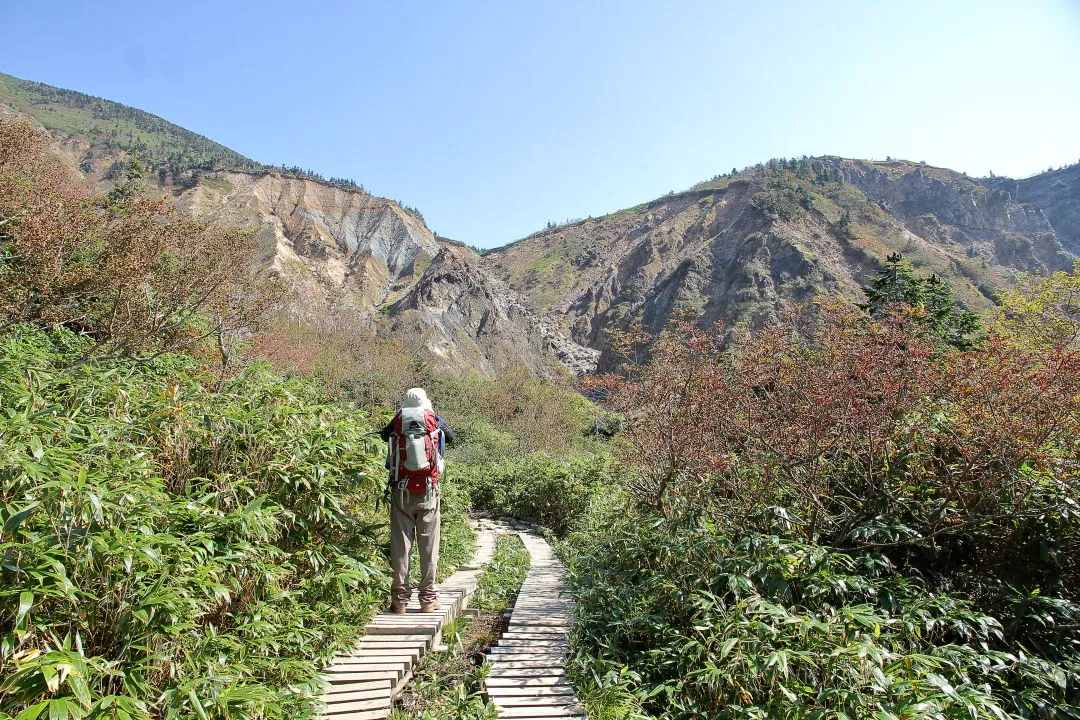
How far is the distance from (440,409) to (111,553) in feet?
90.0

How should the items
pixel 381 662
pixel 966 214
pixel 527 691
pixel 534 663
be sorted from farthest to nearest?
pixel 966 214 → pixel 534 663 → pixel 381 662 → pixel 527 691

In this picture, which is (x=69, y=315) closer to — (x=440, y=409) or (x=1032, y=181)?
(x=440, y=409)

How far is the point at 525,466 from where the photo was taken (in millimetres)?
13070

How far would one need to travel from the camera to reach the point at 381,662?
3.18 m

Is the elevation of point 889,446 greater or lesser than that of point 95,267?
lesser

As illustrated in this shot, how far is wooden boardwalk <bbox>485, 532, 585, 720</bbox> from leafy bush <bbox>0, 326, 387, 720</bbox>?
966 mm

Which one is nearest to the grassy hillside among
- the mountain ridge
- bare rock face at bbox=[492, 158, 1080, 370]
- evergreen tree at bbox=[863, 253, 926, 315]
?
the mountain ridge

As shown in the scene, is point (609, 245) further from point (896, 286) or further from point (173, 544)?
point (173, 544)

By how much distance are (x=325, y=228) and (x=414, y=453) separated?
87796 mm

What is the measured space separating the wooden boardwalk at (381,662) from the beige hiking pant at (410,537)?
18 cm

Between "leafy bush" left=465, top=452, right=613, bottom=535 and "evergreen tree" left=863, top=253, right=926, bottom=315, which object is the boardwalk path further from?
"evergreen tree" left=863, top=253, right=926, bottom=315

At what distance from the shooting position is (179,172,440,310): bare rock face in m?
67.5

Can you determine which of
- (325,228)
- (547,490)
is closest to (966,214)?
(325,228)

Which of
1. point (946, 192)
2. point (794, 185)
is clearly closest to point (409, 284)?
point (794, 185)
